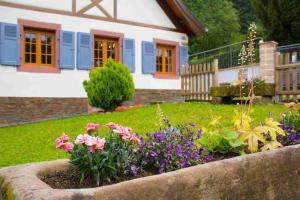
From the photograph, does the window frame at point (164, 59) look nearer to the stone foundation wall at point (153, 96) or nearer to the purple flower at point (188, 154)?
the stone foundation wall at point (153, 96)

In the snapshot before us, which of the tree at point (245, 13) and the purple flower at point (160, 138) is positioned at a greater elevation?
the tree at point (245, 13)

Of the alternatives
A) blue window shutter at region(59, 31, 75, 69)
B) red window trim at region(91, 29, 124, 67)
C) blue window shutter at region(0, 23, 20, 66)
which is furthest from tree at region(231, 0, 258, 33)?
blue window shutter at region(0, 23, 20, 66)

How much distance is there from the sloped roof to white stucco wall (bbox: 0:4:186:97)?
0.66 metres

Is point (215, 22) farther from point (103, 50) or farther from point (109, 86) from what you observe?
point (109, 86)

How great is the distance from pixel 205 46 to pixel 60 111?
24.2 m

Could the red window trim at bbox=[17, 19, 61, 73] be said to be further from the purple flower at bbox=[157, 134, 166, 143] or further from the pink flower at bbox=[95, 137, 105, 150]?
the pink flower at bbox=[95, 137, 105, 150]

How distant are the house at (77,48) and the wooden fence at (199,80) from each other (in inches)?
83.7

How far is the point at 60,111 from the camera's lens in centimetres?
1349

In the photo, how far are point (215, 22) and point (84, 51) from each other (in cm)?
2565

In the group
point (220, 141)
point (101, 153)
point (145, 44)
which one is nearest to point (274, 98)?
point (145, 44)

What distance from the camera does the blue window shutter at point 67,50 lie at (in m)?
13.3

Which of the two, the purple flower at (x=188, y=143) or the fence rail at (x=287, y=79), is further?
the fence rail at (x=287, y=79)

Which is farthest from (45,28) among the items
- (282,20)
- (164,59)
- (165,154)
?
Answer: (282,20)

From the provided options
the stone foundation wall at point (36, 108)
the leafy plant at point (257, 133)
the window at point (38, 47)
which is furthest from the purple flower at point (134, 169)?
the window at point (38, 47)
